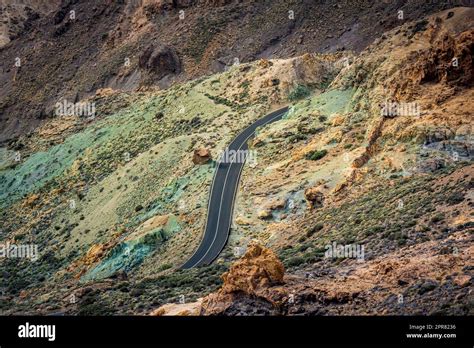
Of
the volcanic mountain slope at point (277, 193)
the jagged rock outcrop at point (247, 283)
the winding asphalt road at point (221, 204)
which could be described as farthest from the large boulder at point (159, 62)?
the jagged rock outcrop at point (247, 283)

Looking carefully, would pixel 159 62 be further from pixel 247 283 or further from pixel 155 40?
pixel 247 283

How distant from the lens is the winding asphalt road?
4941cm

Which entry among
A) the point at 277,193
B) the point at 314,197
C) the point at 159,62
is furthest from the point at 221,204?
the point at 159,62

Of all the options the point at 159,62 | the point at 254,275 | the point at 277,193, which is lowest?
the point at 254,275

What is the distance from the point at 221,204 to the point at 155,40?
202 ft

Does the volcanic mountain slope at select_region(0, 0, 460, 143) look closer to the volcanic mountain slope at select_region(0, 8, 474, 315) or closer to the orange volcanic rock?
the volcanic mountain slope at select_region(0, 8, 474, 315)

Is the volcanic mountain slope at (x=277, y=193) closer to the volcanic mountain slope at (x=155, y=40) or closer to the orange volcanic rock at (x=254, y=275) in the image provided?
the orange volcanic rock at (x=254, y=275)

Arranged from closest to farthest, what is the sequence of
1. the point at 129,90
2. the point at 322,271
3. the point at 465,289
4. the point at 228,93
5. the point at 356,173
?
1. the point at 465,289
2. the point at 322,271
3. the point at 356,173
4. the point at 228,93
5. the point at 129,90

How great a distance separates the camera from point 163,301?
33219mm

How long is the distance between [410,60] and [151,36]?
62766 millimetres

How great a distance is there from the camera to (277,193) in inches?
2106

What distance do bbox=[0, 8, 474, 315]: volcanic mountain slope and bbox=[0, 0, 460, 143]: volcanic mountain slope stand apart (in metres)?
9.91

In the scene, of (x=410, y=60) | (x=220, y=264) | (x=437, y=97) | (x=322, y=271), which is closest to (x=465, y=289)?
(x=322, y=271)

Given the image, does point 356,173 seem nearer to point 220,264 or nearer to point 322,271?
point 220,264
